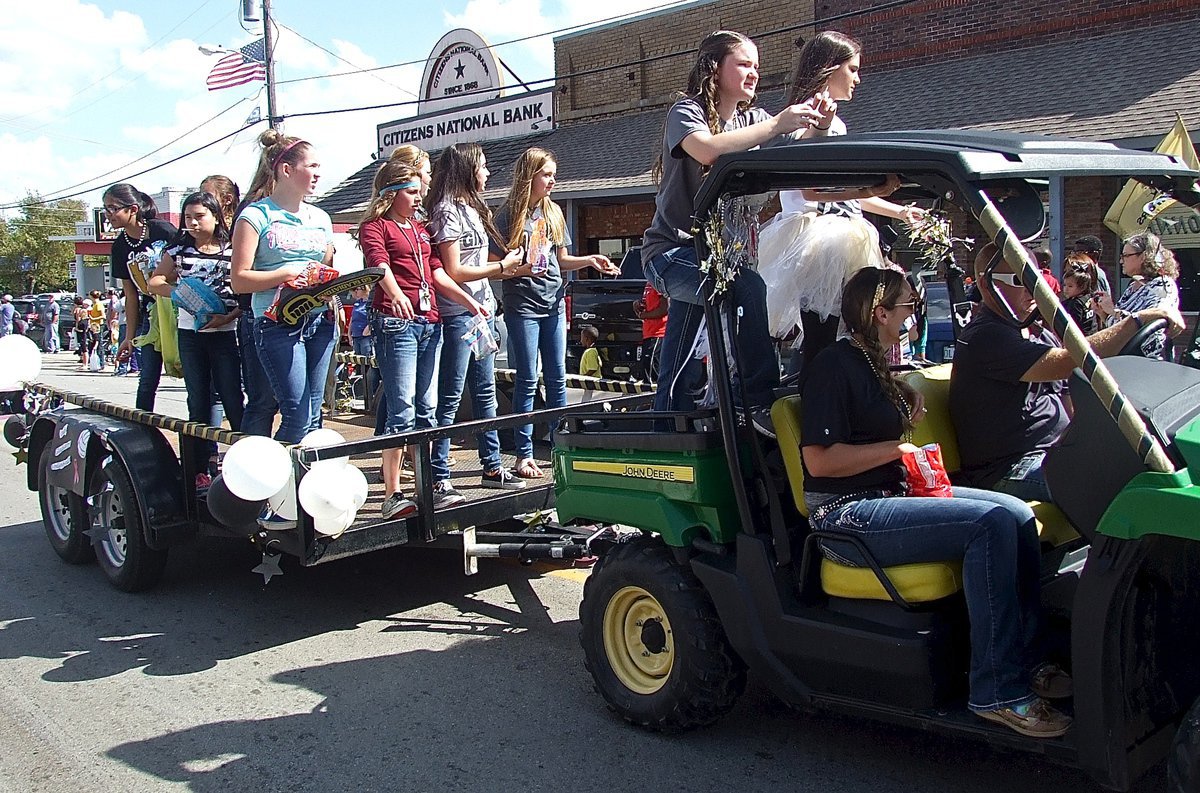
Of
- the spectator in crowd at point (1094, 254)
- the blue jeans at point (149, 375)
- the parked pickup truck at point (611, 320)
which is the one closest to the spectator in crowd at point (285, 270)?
the blue jeans at point (149, 375)

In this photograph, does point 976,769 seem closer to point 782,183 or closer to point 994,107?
point 782,183

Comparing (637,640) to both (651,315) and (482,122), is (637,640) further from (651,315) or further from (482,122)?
(482,122)

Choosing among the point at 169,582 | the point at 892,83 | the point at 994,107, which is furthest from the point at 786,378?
the point at 892,83

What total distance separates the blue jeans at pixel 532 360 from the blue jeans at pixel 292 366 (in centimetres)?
116

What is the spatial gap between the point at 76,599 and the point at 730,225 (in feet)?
13.5

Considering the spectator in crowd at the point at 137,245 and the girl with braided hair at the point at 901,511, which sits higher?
the spectator in crowd at the point at 137,245

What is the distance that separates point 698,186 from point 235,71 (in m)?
22.0

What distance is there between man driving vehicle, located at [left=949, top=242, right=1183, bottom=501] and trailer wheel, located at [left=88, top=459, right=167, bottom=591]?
4.02 m

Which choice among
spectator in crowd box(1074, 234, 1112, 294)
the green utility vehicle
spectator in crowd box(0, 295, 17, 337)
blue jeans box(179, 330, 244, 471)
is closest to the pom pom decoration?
blue jeans box(179, 330, 244, 471)

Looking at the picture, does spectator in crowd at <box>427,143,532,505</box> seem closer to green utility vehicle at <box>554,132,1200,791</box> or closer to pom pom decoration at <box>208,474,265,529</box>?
pom pom decoration at <box>208,474,265,529</box>

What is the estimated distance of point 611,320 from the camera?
41.4 feet

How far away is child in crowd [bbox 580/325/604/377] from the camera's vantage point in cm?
1259

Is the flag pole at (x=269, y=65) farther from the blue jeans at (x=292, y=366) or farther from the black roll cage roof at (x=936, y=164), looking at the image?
the black roll cage roof at (x=936, y=164)

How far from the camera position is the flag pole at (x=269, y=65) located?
23.5m
